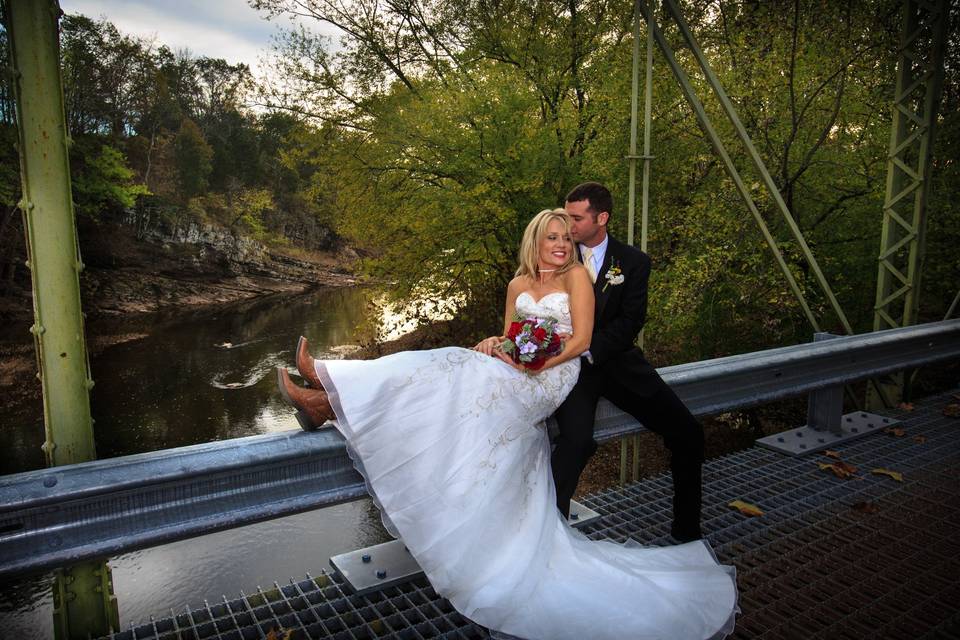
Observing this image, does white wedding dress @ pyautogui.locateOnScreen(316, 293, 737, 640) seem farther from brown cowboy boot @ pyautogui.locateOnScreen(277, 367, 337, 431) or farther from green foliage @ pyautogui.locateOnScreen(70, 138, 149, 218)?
green foliage @ pyautogui.locateOnScreen(70, 138, 149, 218)

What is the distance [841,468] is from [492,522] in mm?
2531

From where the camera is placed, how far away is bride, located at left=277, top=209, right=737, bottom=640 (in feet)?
8.42

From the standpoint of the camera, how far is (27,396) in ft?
60.8

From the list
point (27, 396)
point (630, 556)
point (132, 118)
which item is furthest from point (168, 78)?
point (630, 556)

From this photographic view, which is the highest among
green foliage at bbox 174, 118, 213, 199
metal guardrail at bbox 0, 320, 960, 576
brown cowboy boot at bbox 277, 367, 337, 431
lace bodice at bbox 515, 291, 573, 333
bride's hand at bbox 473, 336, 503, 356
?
green foliage at bbox 174, 118, 213, 199

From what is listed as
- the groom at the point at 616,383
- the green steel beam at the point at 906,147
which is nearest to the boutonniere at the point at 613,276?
the groom at the point at 616,383

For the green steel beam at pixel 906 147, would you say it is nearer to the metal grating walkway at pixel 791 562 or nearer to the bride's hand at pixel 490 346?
the metal grating walkway at pixel 791 562

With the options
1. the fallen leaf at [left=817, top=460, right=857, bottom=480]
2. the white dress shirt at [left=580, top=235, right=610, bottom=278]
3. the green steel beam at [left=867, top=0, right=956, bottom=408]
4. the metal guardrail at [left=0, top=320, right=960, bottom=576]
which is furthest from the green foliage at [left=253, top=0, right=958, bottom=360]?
the metal guardrail at [left=0, top=320, right=960, bottom=576]

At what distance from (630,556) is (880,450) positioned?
2.52 metres

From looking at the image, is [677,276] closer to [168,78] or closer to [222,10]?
[222,10]

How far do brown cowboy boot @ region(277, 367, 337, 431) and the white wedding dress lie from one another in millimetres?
72

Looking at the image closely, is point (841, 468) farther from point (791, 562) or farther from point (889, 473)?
point (791, 562)

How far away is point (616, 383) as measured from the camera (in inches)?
141

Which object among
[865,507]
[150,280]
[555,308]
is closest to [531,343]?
[555,308]
